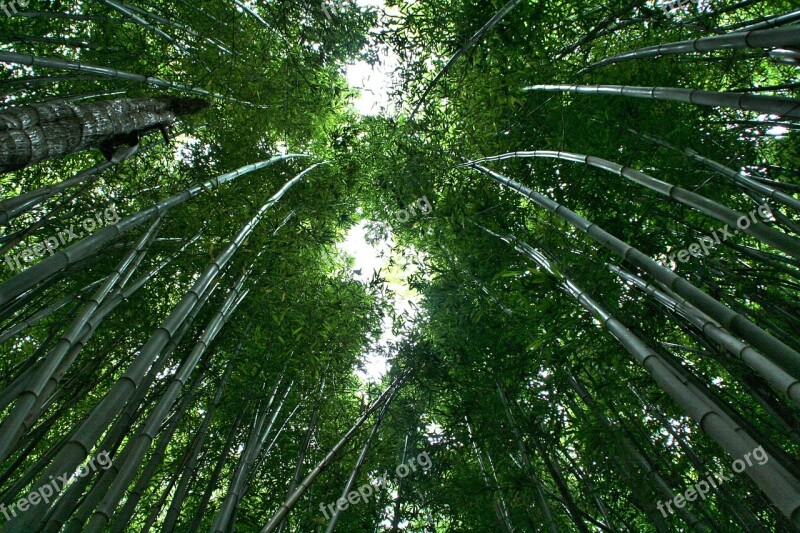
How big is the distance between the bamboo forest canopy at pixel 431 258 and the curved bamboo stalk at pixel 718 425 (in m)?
0.05

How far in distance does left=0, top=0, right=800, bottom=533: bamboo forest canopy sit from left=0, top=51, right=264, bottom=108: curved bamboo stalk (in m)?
0.02

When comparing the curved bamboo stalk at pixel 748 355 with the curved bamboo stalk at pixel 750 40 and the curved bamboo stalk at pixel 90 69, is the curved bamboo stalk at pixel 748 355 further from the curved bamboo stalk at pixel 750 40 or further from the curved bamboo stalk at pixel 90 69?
the curved bamboo stalk at pixel 90 69

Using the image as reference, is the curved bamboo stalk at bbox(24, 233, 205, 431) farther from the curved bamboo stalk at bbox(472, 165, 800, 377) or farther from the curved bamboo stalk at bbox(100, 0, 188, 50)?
the curved bamboo stalk at bbox(472, 165, 800, 377)

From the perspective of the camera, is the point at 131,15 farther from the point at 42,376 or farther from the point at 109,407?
the point at 109,407

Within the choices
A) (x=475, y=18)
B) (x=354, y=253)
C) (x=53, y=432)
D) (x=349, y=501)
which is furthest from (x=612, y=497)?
(x=354, y=253)

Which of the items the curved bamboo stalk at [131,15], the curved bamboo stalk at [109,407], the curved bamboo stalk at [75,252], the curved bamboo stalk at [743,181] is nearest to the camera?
the curved bamboo stalk at [109,407]

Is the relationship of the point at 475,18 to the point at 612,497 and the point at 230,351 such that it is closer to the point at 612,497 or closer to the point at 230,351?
the point at 230,351

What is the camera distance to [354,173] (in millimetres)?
5078

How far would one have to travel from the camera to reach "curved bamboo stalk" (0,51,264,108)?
2516 millimetres

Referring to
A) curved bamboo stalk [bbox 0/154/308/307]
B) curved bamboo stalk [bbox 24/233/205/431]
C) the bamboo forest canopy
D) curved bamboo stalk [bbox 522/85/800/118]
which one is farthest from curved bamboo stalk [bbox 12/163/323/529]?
curved bamboo stalk [bbox 522/85/800/118]

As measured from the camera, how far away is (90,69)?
306cm

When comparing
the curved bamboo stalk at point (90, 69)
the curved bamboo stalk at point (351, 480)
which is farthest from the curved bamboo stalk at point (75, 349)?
the curved bamboo stalk at point (351, 480)

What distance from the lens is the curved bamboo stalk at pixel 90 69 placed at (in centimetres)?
252

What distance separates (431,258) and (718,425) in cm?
408
